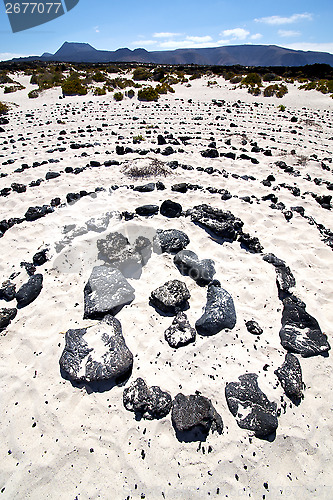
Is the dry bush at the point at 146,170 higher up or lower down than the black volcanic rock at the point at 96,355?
higher up

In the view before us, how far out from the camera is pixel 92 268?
5152 millimetres

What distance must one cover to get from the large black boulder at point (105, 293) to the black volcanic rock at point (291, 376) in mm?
2411

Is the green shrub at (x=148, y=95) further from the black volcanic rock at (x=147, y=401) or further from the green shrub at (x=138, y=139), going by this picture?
the black volcanic rock at (x=147, y=401)

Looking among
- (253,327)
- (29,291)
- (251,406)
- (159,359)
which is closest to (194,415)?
(251,406)

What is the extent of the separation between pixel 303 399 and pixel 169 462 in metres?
1.76

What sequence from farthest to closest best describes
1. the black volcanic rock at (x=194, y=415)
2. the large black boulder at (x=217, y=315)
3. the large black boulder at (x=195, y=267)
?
the large black boulder at (x=195, y=267) → the large black boulder at (x=217, y=315) → the black volcanic rock at (x=194, y=415)

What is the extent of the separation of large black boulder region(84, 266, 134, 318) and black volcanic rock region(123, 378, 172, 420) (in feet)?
4.20

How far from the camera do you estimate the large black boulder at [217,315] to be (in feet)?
13.3

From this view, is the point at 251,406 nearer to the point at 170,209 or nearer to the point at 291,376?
the point at 291,376

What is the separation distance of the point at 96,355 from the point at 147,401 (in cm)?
87

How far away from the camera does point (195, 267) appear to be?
504 centimetres

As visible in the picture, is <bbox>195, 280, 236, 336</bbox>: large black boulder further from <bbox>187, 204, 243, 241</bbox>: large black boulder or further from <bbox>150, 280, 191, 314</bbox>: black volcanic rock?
<bbox>187, 204, 243, 241</bbox>: large black boulder

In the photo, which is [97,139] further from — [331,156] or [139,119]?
[331,156]

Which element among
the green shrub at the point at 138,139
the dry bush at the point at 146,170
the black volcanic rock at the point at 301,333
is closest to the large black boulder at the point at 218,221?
the black volcanic rock at the point at 301,333
